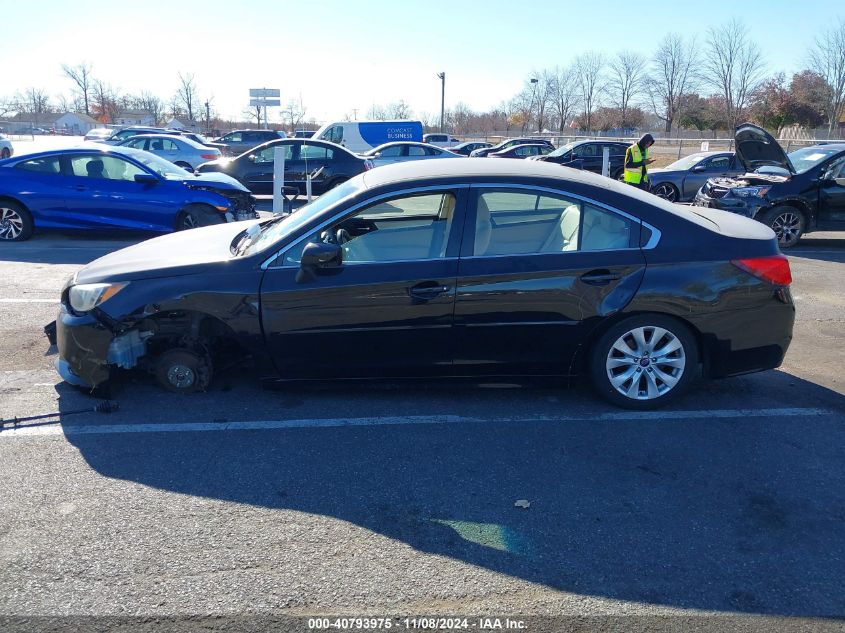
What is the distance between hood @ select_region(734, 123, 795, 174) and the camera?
37.3ft

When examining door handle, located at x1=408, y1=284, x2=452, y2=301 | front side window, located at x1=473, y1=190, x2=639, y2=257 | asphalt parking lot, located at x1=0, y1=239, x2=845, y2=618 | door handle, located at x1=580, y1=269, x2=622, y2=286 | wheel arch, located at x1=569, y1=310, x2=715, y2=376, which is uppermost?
front side window, located at x1=473, y1=190, x2=639, y2=257

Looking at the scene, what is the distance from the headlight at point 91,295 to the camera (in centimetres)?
463

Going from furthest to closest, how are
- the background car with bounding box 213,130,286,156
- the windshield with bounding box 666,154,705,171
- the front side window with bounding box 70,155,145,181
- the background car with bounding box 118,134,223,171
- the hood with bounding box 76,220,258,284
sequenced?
the background car with bounding box 213,130,286,156 → the background car with bounding box 118,134,223,171 → the windshield with bounding box 666,154,705,171 → the front side window with bounding box 70,155,145,181 → the hood with bounding box 76,220,258,284

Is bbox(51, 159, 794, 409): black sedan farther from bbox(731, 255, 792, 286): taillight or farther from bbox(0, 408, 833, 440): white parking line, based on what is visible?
bbox(0, 408, 833, 440): white parking line

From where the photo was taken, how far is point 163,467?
3.98m

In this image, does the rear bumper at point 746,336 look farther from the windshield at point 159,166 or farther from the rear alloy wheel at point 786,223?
the windshield at point 159,166

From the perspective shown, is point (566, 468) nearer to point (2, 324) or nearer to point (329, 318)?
point (329, 318)

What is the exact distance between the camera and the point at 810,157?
11.8 metres

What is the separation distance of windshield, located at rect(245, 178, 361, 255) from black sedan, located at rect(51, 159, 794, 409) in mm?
48

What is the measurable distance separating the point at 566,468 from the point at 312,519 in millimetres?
1441

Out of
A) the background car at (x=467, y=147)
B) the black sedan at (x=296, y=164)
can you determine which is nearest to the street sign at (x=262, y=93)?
the background car at (x=467, y=147)

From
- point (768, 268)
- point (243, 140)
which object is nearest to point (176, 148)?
point (243, 140)

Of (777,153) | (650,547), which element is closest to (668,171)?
(777,153)

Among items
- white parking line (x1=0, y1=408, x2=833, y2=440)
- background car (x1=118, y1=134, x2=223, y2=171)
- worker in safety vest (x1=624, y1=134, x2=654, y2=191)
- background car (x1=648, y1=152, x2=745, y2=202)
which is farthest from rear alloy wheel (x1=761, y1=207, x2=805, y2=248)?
background car (x1=118, y1=134, x2=223, y2=171)
